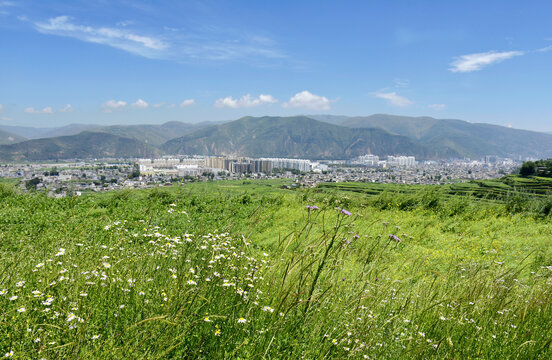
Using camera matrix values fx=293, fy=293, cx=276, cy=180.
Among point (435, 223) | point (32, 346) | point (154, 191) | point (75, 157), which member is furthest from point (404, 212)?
point (75, 157)

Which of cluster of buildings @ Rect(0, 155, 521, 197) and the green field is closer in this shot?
the green field

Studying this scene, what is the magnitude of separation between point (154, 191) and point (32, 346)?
9124 mm

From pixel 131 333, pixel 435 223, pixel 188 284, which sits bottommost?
pixel 435 223

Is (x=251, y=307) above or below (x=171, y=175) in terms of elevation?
→ above

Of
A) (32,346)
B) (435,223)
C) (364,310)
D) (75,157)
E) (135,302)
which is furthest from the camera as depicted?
(75,157)

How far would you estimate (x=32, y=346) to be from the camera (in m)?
1.85

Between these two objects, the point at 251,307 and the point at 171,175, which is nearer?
the point at 251,307

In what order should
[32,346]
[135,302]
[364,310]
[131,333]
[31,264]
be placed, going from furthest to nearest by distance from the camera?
[31,264] → [364,310] → [135,302] → [131,333] → [32,346]

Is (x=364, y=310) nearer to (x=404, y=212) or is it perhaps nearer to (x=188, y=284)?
(x=188, y=284)

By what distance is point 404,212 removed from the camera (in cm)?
1023

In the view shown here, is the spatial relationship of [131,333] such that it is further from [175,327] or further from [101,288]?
[101,288]

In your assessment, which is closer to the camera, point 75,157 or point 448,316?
point 448,316

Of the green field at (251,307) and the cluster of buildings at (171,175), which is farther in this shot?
the cluster of buildings at (171,175)

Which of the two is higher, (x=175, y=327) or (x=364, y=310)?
(x=175, y=327)
